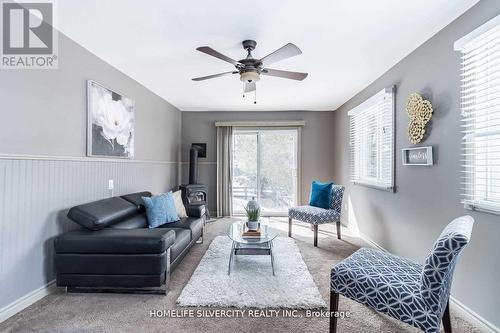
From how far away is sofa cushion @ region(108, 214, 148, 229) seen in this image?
268 centimetres

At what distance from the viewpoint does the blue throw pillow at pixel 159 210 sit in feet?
10.2

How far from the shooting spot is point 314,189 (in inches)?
179

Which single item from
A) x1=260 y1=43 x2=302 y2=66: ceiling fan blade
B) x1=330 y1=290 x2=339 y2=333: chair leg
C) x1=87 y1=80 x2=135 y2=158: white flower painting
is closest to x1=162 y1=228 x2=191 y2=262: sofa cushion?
x1=87 y1=80 x2=135 y2=158: white flower painting

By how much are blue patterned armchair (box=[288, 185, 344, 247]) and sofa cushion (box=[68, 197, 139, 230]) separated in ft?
7.98

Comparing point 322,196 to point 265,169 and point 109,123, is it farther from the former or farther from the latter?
point 109,123

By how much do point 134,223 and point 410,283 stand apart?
2622mm

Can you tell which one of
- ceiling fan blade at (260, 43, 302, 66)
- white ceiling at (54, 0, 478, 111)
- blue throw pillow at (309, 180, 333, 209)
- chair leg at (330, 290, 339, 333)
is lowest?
chair leg at (330, 290, 339, 333)

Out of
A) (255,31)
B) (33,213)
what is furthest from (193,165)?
(255,31)

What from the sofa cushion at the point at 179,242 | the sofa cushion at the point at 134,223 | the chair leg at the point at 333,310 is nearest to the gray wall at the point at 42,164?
the sofa cushion at the point at 134,223

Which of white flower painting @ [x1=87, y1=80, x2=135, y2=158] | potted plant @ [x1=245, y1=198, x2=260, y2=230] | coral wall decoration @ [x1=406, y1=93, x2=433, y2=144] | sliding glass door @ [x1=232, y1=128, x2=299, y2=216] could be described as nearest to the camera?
coral wall decoration @ [x1=406, y1=93, x2=433, y2=144]

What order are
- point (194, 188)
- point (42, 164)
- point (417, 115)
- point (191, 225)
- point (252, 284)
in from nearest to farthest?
point (42, 164) < point (252, 284) < point (417, 115) < point (191, 225) < point (194, 188)

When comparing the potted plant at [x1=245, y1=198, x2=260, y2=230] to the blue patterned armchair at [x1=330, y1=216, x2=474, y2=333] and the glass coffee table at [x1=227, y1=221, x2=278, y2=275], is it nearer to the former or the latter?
the glass coffee table at [x1=227, y1=221, x2=278, y2=275]

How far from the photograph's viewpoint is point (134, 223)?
2.90 meters

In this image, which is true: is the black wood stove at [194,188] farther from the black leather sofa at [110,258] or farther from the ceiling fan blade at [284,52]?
the ceiling fan blade at [284,52]
